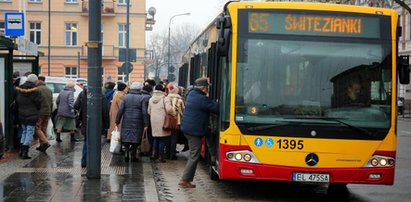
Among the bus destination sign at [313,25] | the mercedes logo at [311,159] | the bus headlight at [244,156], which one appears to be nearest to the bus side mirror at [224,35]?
the bus destination sign at [313,25]

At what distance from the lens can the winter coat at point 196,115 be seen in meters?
10.7

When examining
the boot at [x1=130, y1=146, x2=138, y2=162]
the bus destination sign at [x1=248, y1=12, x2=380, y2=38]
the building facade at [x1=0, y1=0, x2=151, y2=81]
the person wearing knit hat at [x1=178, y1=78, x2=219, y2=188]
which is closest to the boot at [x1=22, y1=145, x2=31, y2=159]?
the boot at [x1=130, y1=146, x2=138, y2=162]

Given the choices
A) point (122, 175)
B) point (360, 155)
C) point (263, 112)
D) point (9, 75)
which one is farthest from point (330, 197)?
point (9, 75)

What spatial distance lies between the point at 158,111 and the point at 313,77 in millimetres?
5215

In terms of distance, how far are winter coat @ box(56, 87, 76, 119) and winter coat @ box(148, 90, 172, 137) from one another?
15.9ft

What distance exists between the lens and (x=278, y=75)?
9633 millimetres

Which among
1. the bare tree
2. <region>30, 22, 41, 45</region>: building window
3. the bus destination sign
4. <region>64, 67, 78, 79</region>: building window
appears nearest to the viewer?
the bus destination sign

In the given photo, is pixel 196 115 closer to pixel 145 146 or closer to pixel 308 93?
pixel 308 93

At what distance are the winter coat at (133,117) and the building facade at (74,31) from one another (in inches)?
1818

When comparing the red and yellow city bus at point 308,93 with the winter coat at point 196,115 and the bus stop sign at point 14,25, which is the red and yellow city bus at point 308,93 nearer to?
the winter coat at point 196,115

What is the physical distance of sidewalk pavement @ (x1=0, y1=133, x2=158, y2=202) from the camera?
31.0 ft

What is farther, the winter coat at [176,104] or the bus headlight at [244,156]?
the winter coat at [176,104]

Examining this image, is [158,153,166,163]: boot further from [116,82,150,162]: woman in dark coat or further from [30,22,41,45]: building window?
[30,22,41,45]: building window

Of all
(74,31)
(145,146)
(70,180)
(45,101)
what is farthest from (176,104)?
(74,31)
